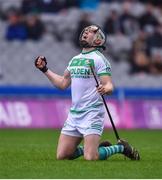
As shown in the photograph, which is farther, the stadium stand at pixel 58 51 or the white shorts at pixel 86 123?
the stadium stand at pixel 58 51

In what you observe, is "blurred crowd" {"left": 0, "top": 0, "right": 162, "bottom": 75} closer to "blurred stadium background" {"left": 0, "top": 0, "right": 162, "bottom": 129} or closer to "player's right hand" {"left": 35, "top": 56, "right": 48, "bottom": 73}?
"blurred stadium background" {"left": 0, "top": 0, "right": 162, "bottom": 129}

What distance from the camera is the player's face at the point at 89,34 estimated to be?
12716 millimetres

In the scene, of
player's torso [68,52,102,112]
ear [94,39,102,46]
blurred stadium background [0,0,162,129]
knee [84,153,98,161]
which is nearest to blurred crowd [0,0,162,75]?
blurred stadium background [0,0,162,129]

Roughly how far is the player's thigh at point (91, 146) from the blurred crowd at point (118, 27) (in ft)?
49.2

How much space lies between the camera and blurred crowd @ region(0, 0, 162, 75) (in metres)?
27.3

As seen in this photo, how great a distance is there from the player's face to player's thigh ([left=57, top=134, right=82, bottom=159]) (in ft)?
4.96

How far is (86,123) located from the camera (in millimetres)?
12492

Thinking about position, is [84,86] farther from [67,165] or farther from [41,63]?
[67,165]

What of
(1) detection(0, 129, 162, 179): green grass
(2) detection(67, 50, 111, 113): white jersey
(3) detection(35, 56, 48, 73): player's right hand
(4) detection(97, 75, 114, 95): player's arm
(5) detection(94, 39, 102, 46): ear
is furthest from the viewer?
Answer: (5) detection(94, 39, 102, 46): ear

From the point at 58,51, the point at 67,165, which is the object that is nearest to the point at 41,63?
the point at 67,165

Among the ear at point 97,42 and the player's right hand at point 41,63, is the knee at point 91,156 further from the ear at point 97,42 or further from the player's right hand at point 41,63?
the ear at point 97,42

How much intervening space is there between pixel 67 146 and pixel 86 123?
472 millimetres

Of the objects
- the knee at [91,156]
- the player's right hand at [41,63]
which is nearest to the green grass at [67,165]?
the knee at [91,156]

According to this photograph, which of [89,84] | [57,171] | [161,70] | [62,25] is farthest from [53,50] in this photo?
[57,171]
